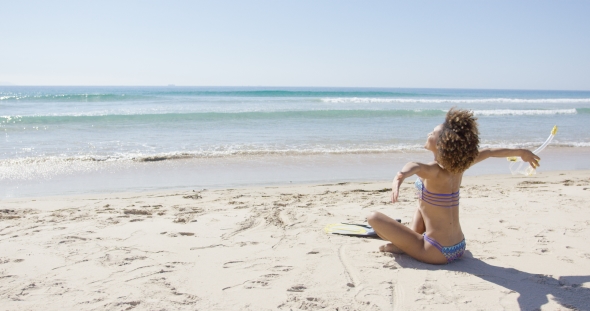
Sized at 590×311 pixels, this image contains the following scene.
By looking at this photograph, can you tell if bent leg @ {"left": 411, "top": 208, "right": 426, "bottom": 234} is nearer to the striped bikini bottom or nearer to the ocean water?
the striped bikini bottom

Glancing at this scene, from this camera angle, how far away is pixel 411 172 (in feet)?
10.5

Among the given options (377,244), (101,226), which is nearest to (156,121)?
(101,226)

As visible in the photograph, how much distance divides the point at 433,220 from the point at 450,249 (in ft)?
0.98

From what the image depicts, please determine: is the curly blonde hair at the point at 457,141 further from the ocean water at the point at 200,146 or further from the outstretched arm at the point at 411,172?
the ocean water at the point at 200,146

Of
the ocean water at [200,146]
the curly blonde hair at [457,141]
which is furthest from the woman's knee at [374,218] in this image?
the ocean water at [200,146]

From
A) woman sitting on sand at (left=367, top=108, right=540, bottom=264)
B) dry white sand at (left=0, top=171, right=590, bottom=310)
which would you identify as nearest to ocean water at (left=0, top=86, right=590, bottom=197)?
dry white sand at (left=0, top=171, right=590, bottom=310)

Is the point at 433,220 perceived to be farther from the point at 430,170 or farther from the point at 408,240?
the point at 430,170

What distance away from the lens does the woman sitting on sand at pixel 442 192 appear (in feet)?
10.9

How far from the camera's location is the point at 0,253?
388cm

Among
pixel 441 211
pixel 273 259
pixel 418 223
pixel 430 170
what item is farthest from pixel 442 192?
pixel 273 259

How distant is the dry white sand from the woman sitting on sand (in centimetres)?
16

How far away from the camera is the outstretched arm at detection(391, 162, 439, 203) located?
3.05 meters

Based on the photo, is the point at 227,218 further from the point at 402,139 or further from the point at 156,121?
the point at 156,121

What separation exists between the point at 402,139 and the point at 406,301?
35.4ft
